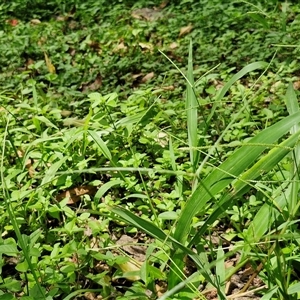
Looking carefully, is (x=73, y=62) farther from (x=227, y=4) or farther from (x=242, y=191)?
(x=242, y=191)

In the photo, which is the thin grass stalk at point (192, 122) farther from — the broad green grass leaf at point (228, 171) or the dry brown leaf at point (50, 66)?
the dry brown leaf at point (50, 66)

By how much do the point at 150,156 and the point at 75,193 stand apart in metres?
0.36

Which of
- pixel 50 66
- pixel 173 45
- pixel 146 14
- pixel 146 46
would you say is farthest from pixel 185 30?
pixel 50 66

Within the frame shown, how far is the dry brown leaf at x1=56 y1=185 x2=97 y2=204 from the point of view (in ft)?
6.81

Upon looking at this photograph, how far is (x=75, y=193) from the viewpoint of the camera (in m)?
2.09

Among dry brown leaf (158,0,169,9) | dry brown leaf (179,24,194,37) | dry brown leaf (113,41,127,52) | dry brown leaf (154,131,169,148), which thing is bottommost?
dry brown leaf (154,131,169,148)

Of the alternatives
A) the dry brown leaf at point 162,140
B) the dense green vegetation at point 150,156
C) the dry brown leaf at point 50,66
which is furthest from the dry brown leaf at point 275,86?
the dry brown leaf at point 50,66

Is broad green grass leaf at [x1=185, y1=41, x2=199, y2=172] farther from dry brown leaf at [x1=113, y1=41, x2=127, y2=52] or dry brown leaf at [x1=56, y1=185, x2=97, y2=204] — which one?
dry brown leaf at [x1=113, y1=41, x2=127, y2=52]

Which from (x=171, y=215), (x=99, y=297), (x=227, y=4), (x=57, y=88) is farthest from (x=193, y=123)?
(x=227, y=4)

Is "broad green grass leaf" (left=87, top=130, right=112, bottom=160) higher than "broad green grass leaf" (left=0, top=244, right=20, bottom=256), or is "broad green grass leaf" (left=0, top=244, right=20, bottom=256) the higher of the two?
"broad green grass leaf" (left=87, top=130, right=112, bottom=160)

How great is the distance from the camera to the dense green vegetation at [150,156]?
1479 mm

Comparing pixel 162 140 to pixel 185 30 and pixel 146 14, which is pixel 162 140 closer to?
pixel 185 30

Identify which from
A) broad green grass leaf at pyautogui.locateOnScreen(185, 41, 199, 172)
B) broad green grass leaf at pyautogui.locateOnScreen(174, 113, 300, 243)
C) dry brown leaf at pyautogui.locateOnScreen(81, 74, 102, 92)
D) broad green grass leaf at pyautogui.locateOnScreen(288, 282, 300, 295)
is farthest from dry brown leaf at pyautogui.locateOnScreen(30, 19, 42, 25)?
broad green grass leaf at pyautogui.locateOnScreen(288, 282, 300, 295)

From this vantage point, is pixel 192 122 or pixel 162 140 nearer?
pixel 192 122
